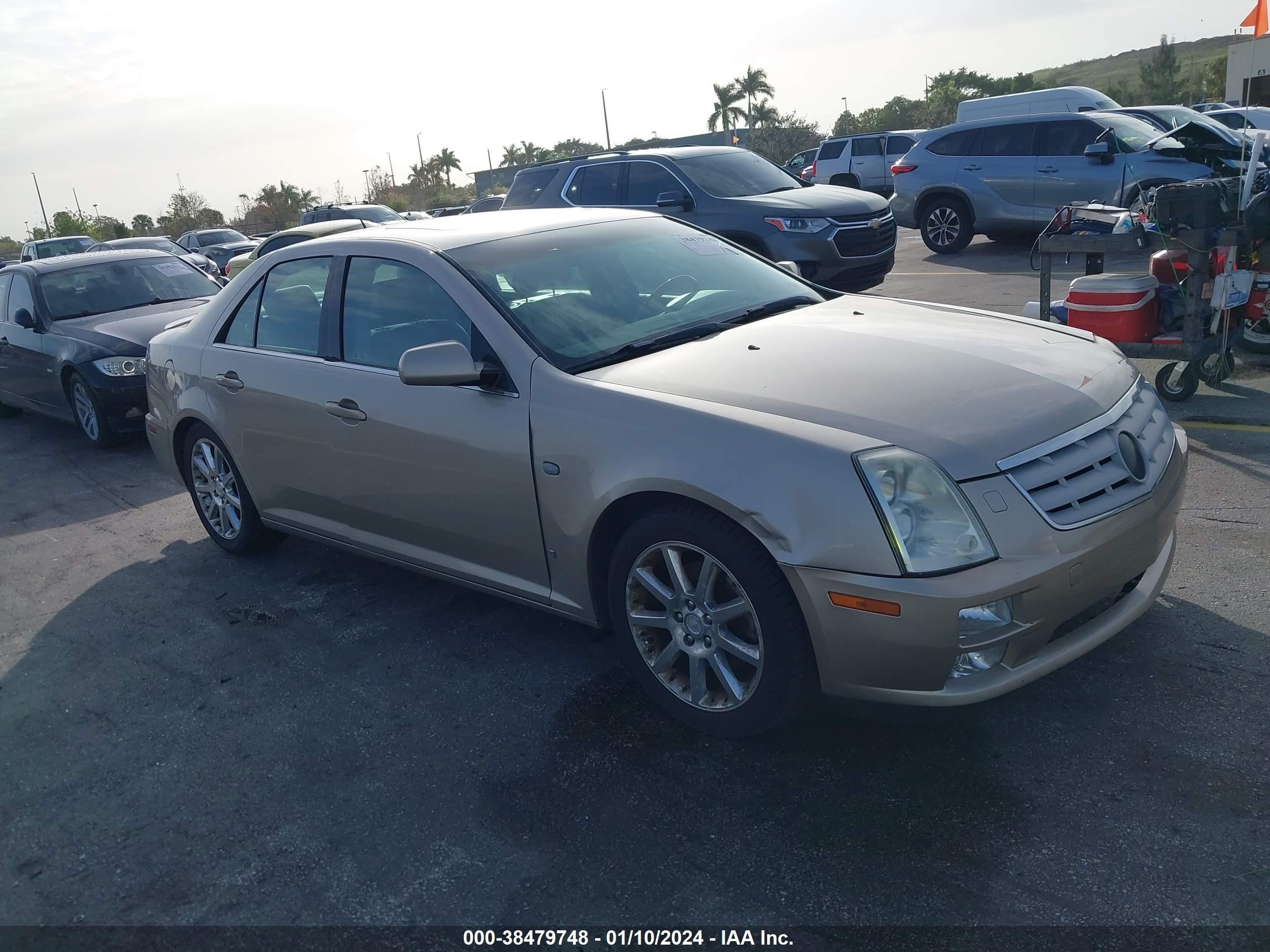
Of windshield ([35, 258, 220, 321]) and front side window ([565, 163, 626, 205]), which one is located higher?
front side window ([565, 163, 626, 205])

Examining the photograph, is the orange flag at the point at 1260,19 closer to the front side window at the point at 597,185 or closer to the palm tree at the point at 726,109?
the front side window at the point at 597,185

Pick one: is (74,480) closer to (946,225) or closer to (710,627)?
(710,627)

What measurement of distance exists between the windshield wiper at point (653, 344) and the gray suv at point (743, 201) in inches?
256

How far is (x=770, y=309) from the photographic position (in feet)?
14.3

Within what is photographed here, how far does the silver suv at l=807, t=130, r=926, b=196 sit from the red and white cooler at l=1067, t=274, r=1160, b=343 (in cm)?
1989

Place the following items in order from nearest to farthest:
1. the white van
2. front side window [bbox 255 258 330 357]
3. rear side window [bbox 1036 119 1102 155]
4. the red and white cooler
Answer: front side window [bbox 255 258 330 357]
the red and white cooler
rear side window [bbox 1036 119 1102 155]
the white van

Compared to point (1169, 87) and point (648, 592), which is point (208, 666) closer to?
point (648, 592)

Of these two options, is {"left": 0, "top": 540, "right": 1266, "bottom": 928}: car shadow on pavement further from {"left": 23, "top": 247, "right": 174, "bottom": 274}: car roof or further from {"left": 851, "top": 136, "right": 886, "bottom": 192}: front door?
{"left": 851, "top": 136, "right": 886, "bottom": 192}: front door

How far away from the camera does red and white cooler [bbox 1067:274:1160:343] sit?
6555 millimetres

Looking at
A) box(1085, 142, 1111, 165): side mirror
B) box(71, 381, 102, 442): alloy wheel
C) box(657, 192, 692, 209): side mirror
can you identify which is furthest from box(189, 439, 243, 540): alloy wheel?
box(1085, 142, 1111, 165): side mirror

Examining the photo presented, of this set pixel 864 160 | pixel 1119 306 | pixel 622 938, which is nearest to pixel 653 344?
pixel 622 938

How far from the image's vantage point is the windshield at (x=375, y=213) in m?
25.4

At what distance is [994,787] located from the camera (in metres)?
2.99

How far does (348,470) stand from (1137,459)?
3.08 m
